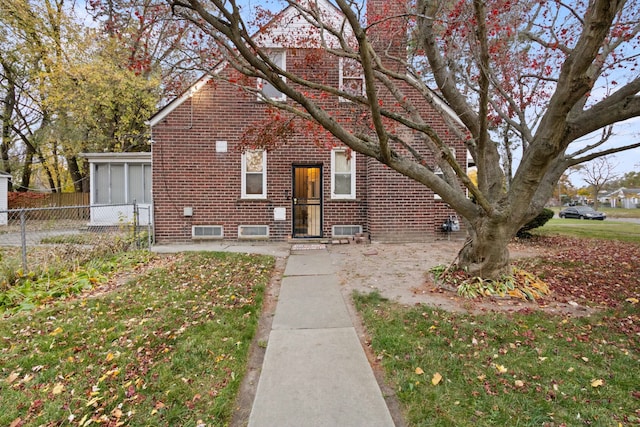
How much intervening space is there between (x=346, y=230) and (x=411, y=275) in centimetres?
391

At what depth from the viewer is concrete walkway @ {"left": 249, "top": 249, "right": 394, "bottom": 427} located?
211cm

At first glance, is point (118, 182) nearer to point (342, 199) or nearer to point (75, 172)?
point (342, 199)

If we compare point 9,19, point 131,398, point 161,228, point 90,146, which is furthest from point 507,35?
point 9,19

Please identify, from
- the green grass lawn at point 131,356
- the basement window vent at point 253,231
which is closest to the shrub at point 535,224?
the basement window vent at point 253,231

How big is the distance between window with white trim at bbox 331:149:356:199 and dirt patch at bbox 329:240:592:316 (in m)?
1.65

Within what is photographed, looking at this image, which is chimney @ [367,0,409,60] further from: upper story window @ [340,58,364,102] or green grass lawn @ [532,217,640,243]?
green grass lawn @ [532,217,640,243]

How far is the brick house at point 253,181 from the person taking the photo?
8.90 meters

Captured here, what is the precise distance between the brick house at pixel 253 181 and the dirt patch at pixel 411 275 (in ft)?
3.17

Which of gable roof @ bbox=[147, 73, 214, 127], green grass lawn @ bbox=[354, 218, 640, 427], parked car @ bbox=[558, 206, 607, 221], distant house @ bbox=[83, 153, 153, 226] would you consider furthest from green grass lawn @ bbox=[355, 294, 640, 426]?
parked car @ bbox=[558, 206, 607, 221]

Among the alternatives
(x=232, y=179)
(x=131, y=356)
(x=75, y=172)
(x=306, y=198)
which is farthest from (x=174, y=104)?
(x=75, y=172)

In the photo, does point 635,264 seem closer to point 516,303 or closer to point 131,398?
point 516,303

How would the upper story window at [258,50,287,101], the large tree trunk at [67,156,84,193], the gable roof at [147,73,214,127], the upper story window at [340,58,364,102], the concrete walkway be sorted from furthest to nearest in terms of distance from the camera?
1. the large tree trunk at [67,156,84,193]
2. the upper story window at [258,50,287,101]
3. the gable roof at [147,73,214,127]
4. the upper story window at [340,58,364,102]
5. the concrete walkway

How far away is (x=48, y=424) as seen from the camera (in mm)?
2078

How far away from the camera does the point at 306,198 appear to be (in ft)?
30.7
